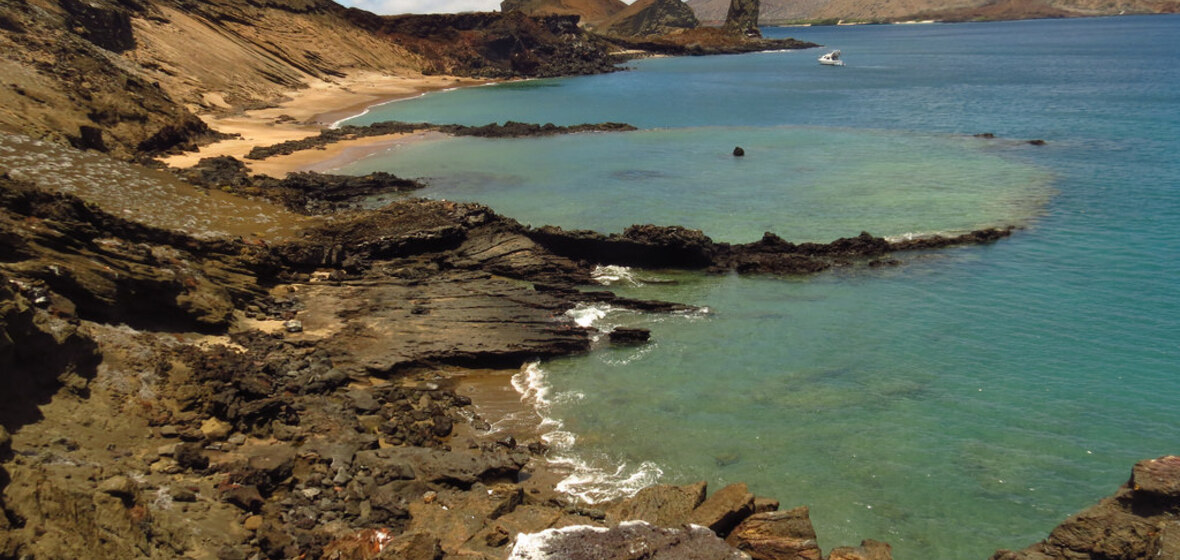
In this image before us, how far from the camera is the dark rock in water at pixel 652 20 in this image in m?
161

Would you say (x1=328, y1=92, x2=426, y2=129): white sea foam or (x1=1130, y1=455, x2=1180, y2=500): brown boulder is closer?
(x1=1130, y1=455, x2=1180, y2=500): brown boulder

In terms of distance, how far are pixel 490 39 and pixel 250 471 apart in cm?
8977

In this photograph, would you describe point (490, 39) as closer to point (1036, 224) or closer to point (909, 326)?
point (1036, 224)

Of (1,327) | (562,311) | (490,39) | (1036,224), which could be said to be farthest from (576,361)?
(490,39)

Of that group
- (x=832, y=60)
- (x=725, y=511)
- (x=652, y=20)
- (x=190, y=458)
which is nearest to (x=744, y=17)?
(x=652, y=20)

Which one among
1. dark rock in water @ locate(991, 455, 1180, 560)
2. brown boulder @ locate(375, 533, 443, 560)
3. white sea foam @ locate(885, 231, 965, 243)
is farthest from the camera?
white sea foam @ locate(885, 231, 965, 243)

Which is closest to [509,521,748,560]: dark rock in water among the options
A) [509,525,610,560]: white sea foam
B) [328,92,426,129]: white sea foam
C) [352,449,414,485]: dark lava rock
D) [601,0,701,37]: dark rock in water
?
[509,525,610,560]: white sea foam

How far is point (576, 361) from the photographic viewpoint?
16.4 m

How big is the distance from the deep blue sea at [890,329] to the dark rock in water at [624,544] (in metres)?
2.82

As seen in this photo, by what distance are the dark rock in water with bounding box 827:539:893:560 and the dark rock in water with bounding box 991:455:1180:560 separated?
4.45 ft

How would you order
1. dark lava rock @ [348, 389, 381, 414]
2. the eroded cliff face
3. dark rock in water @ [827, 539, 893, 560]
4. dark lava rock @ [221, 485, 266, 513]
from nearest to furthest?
dark rock in water @ [827, 539, 893, 560]
dark lava rock @ [221, 485, 266, 513]
dark lava rock @ [348, 389, 381, 414]
the eroded cliff face

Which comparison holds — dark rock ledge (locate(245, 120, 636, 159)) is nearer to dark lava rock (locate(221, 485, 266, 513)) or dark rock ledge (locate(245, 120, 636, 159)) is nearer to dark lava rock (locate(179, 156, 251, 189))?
dark lava rock (locate(179, 156, 251, 189))

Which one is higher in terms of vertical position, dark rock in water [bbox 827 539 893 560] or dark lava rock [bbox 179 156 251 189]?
dark lava rock [bbox 179 156 251 189]

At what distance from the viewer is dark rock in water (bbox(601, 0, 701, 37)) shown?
16088 centimetres
